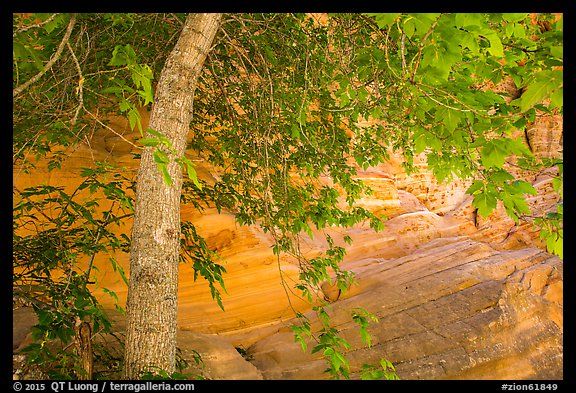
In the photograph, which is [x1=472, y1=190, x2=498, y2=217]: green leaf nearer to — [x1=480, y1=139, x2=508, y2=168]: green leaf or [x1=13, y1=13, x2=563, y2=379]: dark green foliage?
Result: [x1=13, y1=13, x2=563, y2=379]: dark green foliage

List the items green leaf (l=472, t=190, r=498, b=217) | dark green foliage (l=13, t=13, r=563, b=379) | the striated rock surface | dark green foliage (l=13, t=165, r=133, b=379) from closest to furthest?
dark green foliage (l=13, t=13, r=563, b=379) < green leaf (l=472, t=190, r=498, b=217) < dark green foliage (l=13, t=165, r=133, b=379) < the striated rock surface

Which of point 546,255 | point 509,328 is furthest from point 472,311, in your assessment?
point 546,255

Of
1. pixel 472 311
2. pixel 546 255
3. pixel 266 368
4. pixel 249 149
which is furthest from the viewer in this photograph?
pixel 546 255

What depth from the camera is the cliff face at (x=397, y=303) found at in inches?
221

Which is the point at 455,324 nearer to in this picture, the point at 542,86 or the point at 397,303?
the point at 397,303

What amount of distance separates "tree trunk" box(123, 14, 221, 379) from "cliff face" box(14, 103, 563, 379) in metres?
2.30

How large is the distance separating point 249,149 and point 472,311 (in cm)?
509

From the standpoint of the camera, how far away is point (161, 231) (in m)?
2.39

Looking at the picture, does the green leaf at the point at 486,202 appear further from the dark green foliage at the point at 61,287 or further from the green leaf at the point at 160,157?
the dark green foliage at the point at 61,287

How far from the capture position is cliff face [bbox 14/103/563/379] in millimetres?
5602

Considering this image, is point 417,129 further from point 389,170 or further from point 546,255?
point 389,170

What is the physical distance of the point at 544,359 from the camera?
19.5 ft

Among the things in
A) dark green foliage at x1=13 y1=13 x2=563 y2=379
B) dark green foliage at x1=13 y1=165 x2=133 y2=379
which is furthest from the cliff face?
dark green foliage at x1=13 y1=165 x2=133 y2=379

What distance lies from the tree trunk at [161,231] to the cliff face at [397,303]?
2.30m
